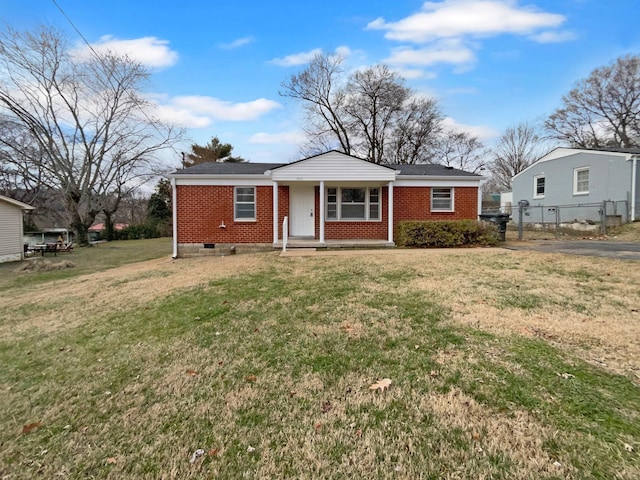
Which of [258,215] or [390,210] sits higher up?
[390,210]

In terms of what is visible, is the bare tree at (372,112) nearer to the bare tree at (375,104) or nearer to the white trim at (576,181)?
the bare tree at (375,104)

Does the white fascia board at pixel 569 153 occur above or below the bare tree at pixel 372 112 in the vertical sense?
below

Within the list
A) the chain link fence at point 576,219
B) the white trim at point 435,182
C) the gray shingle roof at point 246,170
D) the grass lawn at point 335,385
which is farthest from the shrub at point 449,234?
the grass lawn at point 335,385

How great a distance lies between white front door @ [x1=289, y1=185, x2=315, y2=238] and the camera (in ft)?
45.2

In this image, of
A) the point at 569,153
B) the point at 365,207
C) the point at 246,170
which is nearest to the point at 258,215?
the point at 246,170

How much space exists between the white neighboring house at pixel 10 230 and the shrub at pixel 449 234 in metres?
19.4

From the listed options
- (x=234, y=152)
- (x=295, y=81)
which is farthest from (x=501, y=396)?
(x=234, y=152)

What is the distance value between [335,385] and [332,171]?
1041 cm

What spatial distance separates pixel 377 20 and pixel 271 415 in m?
17.6

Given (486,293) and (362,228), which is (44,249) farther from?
(486,293)

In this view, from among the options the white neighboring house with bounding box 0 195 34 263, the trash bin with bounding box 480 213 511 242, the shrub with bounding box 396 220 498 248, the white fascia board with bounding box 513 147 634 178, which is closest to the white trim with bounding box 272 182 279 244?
the shrub with bounding box 396 220 498 248

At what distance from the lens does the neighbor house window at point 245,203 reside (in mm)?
13211

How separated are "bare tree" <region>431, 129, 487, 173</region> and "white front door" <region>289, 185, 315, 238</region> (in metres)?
23.9

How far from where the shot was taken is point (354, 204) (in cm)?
1399
